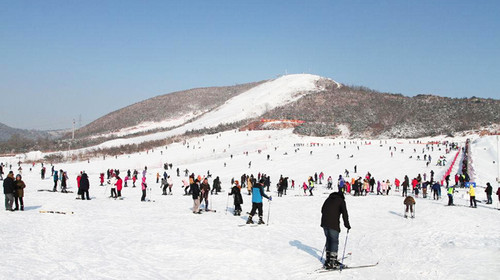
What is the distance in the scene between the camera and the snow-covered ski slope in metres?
122

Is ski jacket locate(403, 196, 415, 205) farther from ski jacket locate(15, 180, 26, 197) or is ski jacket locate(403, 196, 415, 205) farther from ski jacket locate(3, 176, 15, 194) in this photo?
ski jacket locate(3, 176, 15, 194)

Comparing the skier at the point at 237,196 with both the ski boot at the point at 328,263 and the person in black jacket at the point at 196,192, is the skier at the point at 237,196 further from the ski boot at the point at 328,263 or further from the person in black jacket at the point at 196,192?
the ski boot at the point at 328,263

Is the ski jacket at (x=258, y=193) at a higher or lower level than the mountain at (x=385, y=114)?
lower

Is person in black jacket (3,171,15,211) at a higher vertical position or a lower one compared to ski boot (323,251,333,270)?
higher

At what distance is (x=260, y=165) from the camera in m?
43.8

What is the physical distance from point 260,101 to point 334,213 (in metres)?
135

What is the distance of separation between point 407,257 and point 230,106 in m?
139

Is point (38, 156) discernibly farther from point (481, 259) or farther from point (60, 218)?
point (481, 259)

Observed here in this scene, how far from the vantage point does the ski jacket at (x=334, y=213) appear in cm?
777

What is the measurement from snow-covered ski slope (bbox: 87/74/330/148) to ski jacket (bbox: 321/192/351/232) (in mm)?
98711

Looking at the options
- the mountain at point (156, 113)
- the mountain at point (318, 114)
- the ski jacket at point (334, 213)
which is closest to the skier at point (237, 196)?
the ski jacket at point (334, 213)

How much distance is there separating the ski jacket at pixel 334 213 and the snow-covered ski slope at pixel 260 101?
324 feet

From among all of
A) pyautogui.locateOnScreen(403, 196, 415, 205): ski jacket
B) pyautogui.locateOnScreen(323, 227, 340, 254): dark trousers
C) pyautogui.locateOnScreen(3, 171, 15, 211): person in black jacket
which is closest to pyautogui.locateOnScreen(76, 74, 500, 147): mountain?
pyautogui.locateOnScreen(403, 196, 415, 205): ski jacket

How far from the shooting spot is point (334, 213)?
25.7 ft
